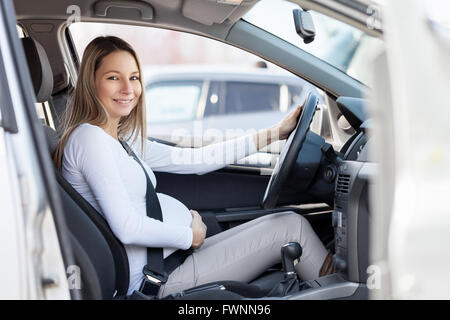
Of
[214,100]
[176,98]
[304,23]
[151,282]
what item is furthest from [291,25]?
[176,98]

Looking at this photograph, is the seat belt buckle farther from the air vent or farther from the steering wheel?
the air vent

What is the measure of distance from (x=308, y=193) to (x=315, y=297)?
63 centimetres

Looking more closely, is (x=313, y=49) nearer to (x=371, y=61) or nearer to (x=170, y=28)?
(x=170, y=28)

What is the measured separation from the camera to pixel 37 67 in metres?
2.00

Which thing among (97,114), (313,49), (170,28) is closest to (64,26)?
(170,28)

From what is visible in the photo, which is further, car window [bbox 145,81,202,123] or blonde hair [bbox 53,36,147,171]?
car window [bbox 145,81,202,123]

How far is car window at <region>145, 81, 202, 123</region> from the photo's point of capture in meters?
5.77

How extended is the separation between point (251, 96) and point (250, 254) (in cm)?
433

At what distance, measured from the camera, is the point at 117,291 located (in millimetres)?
1882

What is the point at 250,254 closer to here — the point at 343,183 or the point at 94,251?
the point at 343,183

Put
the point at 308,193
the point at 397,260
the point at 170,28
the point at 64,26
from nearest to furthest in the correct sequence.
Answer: the point at 397,260 → the point at 308,193 → the point at 170,28 → the point at 64,26

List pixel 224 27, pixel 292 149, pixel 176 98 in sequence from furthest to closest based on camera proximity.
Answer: pixel 176 98 < pixel 224 27 < pixel 292 149

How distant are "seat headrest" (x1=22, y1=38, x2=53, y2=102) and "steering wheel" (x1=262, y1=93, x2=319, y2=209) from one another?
35.4 inches

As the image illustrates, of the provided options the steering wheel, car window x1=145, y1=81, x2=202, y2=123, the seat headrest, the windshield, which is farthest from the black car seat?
car window x1=145, y1=81, x2=202, y2=123
